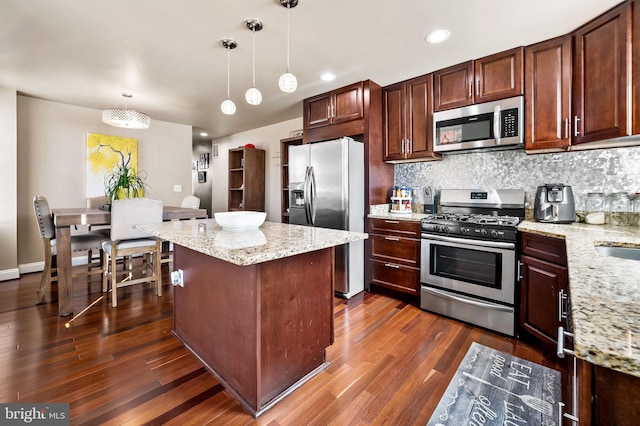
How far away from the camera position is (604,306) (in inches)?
24.7

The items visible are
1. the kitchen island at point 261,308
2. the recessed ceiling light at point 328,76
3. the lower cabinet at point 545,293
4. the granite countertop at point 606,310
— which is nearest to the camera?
the granite countertop at point 606,310

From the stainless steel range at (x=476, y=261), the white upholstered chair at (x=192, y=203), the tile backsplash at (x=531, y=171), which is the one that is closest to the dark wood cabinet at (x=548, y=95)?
the tile backsplash at (x=531, y=171)

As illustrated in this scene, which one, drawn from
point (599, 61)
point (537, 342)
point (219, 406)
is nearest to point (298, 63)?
point (599, 61)

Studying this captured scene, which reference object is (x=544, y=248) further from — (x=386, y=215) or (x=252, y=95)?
(x=252, y=95)

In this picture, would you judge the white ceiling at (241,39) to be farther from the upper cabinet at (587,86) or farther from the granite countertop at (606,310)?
the granite countertop at (606,310)

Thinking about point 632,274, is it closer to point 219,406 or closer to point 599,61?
point 219,406

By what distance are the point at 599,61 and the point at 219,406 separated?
11.0 feet

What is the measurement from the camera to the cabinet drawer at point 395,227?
9.49 ft

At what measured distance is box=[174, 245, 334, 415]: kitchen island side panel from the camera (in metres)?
1.43

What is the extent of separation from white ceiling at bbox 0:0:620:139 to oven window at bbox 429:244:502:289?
1786 mm

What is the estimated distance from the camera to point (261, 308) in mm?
1411

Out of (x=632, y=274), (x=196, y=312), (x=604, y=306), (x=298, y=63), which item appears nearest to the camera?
(x=604, y=306)

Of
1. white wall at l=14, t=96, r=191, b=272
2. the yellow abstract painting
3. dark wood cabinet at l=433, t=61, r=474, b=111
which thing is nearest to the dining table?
white wall at l=14, t=96, r=191, b=272

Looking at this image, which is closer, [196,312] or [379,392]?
[379,392]
